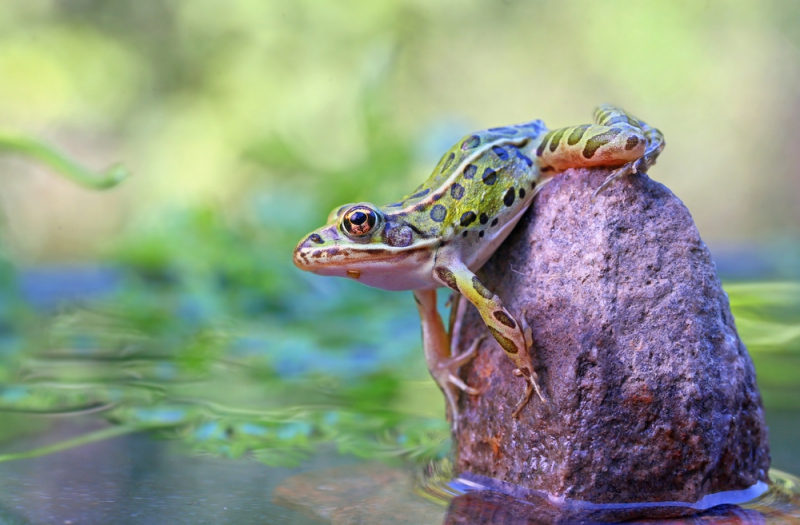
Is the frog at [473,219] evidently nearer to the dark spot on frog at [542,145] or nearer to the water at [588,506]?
the dark spot on frog at [542,145]

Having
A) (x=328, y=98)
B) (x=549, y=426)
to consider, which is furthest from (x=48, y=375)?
(x=328, y=98)

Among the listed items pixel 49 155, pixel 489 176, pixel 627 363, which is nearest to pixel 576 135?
pixel 489 176

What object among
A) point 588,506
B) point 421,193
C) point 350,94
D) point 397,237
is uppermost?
point 350,94

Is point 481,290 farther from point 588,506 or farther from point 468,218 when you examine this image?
point 588,506

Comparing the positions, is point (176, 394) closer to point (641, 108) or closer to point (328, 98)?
point (328, 98)

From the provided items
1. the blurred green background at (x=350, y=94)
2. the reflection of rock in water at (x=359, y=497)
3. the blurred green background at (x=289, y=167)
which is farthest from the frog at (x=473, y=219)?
the blurred green background at (x=350, y=94)

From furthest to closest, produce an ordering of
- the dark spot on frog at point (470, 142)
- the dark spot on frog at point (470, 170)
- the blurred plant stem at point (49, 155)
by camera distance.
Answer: the blurred plant stem at point (49, 155) < the dark spot on frog at point (470, 142) < the dark spot on frog at point (470, 170)

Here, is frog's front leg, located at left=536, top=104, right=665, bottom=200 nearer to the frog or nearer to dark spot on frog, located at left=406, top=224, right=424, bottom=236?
the frog

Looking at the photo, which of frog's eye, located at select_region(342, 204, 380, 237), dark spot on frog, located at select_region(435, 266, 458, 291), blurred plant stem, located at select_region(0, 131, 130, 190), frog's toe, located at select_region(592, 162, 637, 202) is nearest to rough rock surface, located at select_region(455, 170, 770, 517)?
frog's toe, located at select_region(592, 162, 637, 202)
